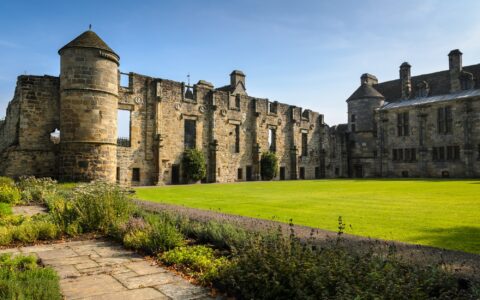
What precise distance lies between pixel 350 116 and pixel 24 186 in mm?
39140

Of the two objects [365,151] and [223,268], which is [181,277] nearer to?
[223,268]

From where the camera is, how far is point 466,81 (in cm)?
3744

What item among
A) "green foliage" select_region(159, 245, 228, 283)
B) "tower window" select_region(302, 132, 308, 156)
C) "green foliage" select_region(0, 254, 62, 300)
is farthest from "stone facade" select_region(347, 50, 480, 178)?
"green foliage" select_region(0, 254, 62, 300)

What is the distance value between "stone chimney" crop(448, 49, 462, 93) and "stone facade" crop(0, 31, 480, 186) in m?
0.11

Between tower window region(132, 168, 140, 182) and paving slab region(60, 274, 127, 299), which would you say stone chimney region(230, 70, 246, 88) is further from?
paving slab region(60, 274, 127, 299)

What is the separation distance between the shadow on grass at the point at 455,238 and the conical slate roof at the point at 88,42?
18011 mm

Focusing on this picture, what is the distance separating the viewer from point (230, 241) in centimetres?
567

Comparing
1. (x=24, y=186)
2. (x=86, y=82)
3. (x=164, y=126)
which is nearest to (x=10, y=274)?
(x=24, y=186)

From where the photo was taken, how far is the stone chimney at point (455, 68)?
3806 centimetres

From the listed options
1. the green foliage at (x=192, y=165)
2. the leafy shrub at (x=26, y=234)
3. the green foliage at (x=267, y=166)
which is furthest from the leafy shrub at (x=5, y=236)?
the green foliage at (x=267, y=166)

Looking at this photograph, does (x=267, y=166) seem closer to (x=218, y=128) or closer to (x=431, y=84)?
(x=218, y=128)

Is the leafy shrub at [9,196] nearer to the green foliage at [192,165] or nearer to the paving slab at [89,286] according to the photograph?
the paving slab at [89,286]

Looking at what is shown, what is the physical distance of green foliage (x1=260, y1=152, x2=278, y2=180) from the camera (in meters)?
34.5

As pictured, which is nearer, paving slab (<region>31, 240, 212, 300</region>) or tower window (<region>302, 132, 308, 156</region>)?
paving slab (<region>31, 240, 212, 300</region>)
